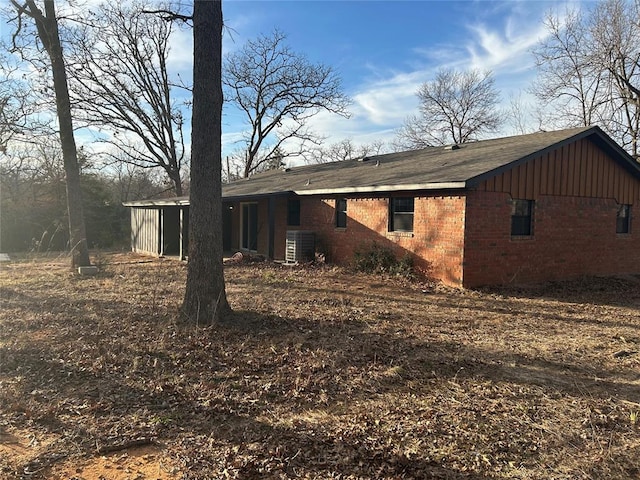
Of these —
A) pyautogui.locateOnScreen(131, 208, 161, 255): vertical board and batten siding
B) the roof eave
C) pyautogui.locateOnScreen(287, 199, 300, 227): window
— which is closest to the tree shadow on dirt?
the roof eave

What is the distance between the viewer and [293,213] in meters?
17.0

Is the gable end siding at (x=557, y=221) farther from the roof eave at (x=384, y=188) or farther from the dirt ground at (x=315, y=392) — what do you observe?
the dirt ground at (x=315, y=392)

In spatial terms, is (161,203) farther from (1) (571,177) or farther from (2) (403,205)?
(1) (571,177)

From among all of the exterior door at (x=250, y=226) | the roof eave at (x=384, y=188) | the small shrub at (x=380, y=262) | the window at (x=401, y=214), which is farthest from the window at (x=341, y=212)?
the exterior door at (x=250, y=226)

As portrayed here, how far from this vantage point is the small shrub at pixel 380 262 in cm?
1190

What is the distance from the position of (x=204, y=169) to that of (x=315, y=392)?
367 cm

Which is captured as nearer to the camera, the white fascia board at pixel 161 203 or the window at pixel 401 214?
the window at pixel 401 214

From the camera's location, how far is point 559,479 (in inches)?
120

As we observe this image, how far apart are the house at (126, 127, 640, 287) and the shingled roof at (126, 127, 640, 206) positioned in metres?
0.04

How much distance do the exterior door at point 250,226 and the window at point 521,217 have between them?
10.4m

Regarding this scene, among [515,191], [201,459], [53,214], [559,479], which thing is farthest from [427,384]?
[53,214]

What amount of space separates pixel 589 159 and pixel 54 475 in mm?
14160

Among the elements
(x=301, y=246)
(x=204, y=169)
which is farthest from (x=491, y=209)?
(x=204, y=169)

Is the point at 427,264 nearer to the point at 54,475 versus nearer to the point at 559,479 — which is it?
the point at 559,479
